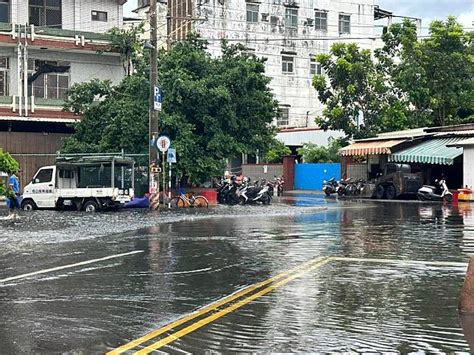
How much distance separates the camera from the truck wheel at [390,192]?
128ft

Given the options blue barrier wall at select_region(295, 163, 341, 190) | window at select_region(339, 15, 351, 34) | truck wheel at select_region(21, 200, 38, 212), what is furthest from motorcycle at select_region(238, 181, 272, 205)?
window at select_region(339, 15, 351, 34)

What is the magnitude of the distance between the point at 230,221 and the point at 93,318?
14499 mm

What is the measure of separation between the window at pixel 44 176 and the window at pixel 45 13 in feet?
40.7

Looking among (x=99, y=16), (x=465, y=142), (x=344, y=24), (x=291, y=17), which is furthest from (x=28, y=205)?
(x=344, y=24)

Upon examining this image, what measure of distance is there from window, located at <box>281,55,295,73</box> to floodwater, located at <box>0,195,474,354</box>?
39.0 metres

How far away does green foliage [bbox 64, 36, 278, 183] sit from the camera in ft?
104

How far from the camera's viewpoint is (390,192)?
3934 centimetres

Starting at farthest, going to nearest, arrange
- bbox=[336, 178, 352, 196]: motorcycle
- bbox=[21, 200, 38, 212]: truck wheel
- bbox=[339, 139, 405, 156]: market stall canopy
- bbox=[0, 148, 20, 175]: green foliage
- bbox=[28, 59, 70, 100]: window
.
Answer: bbox=[336, 178, 352, 196]: motorcycle
bbox=[339, 139, 405, 156]: market stall canopy
bbox=[28, 59, 70, 100]: window
bbox=[21, 200, 38, 212]: truck wheel
bbox=[0, 148, 20, 175]: green foliage

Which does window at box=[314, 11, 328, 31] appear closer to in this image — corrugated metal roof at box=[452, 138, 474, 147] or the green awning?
the green awning

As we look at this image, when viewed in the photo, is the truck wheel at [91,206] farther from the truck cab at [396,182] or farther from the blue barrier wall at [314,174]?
the blue barrier wall at [314,174]

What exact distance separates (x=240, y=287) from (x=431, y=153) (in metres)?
29.0

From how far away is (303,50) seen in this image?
59.0m

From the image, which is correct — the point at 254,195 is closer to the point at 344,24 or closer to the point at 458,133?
the point at 458,133

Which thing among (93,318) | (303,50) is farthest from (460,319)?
(303,50)
